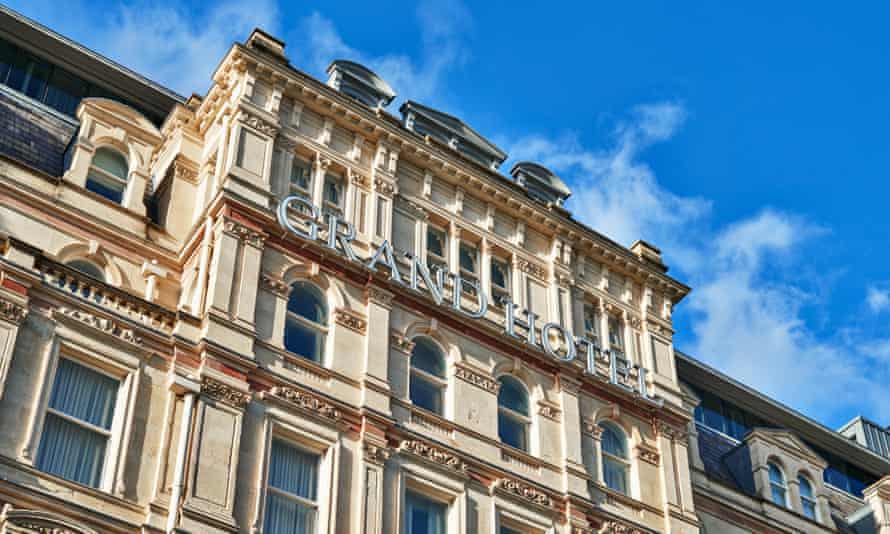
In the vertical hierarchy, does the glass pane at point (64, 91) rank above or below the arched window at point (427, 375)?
above

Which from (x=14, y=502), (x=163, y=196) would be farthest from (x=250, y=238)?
(x=14, y=502)

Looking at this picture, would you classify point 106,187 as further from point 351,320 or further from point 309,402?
point 309,402

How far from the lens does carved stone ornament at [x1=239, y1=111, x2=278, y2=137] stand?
118 ft

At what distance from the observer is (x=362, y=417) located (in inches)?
1260

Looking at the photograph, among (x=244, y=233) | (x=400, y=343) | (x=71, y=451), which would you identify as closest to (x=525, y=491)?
(x=400, y=343)

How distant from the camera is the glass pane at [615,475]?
37.2m

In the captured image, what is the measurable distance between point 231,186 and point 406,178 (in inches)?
252

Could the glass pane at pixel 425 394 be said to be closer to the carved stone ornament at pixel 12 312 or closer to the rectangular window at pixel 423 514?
the rectangular window at pixel 423 514

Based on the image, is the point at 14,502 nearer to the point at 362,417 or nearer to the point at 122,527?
the point at 122,527

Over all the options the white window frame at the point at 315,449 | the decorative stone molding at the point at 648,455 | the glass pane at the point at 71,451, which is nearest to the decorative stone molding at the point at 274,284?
the white window frame at the point at 315,449

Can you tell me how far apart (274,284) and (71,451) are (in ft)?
23.0

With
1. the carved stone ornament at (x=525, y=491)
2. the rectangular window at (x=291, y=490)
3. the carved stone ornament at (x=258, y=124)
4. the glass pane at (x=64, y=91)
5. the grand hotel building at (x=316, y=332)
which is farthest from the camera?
the glass pane at (x=64, y=91)

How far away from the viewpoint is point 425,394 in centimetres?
3472

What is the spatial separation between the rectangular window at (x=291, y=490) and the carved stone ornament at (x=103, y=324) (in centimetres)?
388
